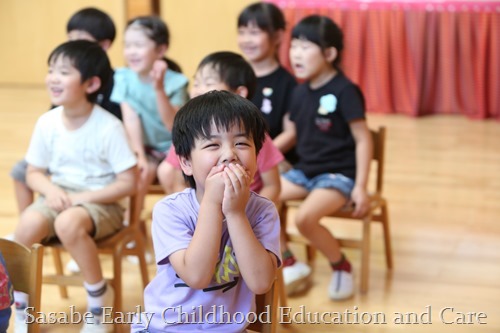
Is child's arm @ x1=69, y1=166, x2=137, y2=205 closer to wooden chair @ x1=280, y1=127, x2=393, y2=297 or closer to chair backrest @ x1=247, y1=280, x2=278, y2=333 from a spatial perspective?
wooden chair @ x1=280, y1=127, x2=393, y2=297

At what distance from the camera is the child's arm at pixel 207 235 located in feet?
4.61

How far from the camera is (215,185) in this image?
1.40 metres

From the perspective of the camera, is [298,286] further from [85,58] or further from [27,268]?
[27,268]

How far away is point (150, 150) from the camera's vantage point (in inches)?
116

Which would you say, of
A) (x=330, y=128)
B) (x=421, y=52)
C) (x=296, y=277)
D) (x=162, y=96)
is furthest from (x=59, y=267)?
(x=421, y=52)

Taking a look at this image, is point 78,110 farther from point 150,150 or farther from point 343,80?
point 343,80

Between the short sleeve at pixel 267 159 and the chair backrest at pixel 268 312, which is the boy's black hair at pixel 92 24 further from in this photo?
the chair backrest at pixel 268 312

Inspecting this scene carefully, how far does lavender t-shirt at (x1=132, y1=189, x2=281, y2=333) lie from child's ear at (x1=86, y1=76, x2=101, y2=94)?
3.04 ft

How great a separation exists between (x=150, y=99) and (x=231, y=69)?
28.8 inches

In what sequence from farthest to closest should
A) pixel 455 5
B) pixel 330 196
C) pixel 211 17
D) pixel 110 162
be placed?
pixel 211 17 → pixel 455 5 → pixel 330 196 → pixel 110 162

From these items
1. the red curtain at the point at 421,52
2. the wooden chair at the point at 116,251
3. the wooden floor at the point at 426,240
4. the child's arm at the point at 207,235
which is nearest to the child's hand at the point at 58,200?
the wooden chair at the point at 116,251

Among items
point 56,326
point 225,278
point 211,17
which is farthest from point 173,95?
point 211,17

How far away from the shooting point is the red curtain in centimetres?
534

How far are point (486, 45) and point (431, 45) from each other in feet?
1.19
